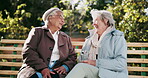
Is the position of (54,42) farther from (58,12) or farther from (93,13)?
(93,13)

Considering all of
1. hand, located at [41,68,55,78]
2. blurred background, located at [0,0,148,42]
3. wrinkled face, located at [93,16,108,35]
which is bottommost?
hand, located at [41,68,55,78]

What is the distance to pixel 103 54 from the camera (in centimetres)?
285

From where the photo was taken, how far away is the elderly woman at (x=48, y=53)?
2895mm

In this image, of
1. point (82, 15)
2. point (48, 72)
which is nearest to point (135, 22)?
point (48, 72)

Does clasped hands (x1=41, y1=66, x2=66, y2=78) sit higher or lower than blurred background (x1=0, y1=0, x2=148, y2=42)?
lower

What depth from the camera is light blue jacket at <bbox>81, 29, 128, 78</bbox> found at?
8.79ft

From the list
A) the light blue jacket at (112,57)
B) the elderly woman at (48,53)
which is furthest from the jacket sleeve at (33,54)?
the light blue jacket at (112,57)

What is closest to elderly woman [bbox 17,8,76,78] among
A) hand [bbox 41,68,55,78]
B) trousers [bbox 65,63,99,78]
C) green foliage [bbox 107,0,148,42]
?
hand [bbox 41,68,55,78]

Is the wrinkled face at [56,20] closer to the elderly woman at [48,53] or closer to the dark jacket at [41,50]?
the elderly woman at [48,53]

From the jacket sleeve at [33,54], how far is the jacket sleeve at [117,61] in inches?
24.8

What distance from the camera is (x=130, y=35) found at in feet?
16.9

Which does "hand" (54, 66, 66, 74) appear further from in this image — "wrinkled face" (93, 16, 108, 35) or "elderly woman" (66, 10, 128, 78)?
"wrinkled face" (93, 16, 108, 35)

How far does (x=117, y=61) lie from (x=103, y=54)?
20cm

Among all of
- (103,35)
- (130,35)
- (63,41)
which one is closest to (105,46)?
(103,35)
